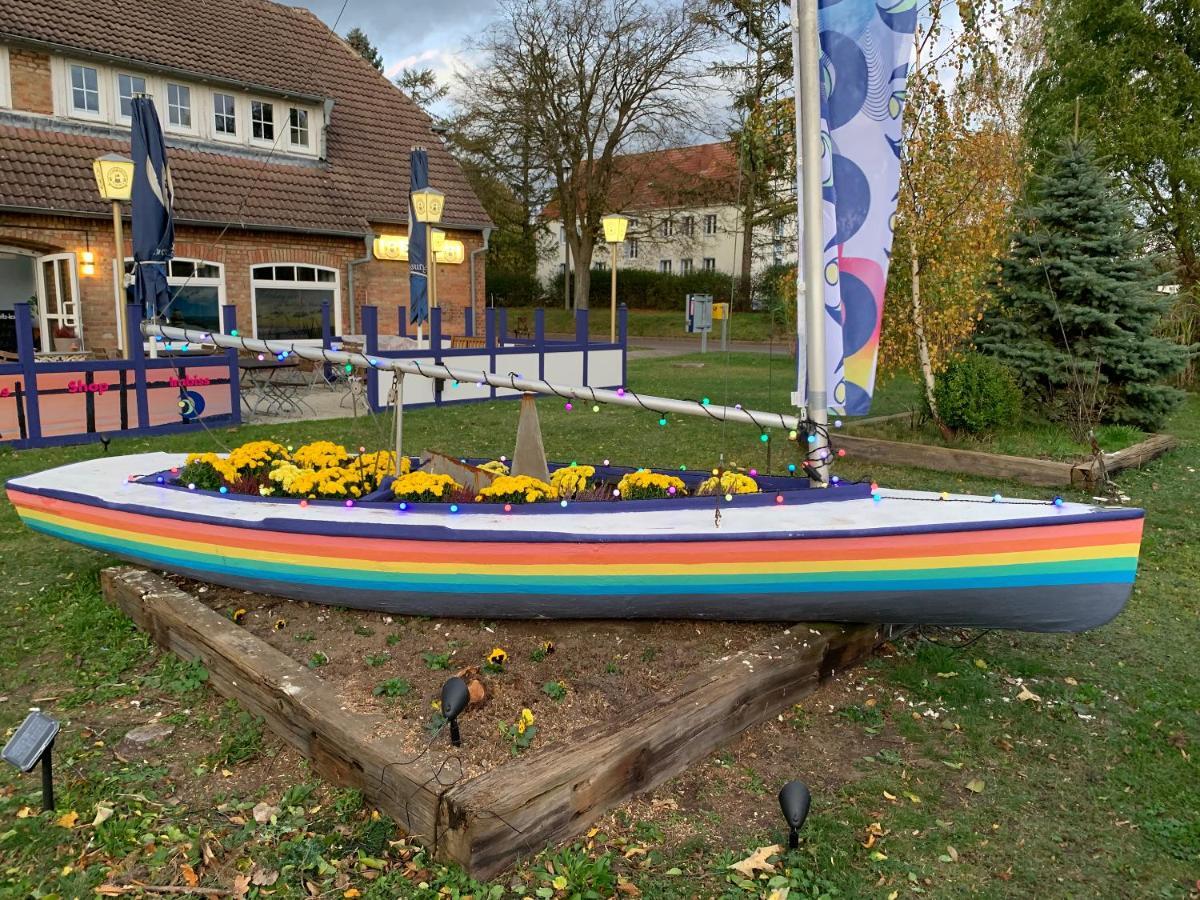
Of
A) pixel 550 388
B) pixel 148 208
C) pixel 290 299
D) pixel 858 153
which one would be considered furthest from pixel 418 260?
pixel 858 153

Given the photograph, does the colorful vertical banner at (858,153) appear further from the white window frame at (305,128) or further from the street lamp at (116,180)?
the white window frame at (305,128)

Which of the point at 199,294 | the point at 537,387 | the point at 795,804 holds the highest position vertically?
the point at 199,294

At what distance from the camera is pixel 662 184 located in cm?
3519

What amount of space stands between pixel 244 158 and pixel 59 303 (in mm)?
4668

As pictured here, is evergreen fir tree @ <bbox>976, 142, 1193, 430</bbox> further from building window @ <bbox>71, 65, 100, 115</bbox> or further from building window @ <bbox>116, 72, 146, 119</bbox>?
building window @ <bbox>71, 65, 100, 115</bbox>

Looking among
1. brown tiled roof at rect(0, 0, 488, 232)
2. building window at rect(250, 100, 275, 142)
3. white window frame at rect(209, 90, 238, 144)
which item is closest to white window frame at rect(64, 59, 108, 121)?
brown tiled roof at rect(0, 0, 488, 232)

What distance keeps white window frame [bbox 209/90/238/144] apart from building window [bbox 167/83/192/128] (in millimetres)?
407

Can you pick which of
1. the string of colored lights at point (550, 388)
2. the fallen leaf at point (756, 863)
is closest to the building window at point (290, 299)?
the string of colored lights at point (550, 388)

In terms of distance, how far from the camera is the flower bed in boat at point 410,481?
4879 millimetres

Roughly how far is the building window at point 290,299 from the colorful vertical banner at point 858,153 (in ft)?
47.5

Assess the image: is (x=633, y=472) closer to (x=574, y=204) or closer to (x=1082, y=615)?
(x=1082, y=615)

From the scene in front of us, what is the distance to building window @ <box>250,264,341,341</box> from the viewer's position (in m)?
17.2

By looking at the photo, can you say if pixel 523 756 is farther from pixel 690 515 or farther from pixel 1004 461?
pixel 1004 461

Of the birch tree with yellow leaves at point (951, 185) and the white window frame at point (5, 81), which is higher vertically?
the white window frame at point (5, 81)
